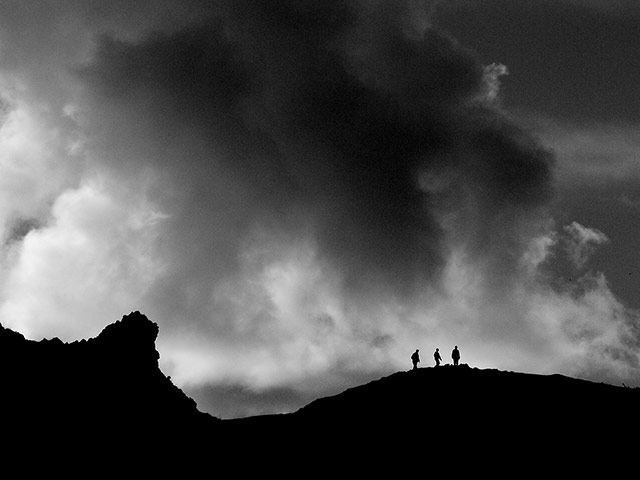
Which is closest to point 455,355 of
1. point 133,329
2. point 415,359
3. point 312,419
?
point 415,359

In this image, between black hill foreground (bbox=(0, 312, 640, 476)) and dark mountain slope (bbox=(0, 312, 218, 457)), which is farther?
dark mountain slope (bbox=(0, 312, 218, 457))

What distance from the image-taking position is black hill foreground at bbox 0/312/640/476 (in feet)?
194

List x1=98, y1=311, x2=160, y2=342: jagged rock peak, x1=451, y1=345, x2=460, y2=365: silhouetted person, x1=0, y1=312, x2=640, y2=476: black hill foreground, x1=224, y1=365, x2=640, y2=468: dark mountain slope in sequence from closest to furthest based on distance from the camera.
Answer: x1=224, y1=365, x2=640, y2=468: dark mountain slope < x1=0, y1=312, x2=640, y2=476: black hill foreground < x1=451, y1=345, x2=460, y2=365: silhouetted person < x1=98, y1=311, x2=160, y2=342: jagged rock peak

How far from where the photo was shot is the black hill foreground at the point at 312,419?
2323 inches

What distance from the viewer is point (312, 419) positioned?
226ft

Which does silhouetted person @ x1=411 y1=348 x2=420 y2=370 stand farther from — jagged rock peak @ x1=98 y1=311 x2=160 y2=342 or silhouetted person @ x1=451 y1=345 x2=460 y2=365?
jagged rock peak @ x1=98 y1=311 x2=160 y2=342

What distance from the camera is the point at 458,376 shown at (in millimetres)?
66875

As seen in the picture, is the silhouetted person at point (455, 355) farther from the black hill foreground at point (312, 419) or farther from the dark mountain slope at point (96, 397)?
the dark mountain slope at point (96, 397)

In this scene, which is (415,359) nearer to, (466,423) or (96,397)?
(466,423)

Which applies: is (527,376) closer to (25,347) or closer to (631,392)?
(631,392)

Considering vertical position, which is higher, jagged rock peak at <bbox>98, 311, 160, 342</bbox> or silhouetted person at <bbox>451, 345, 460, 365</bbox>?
jagged rock peak at <bbox>98, 311, 160, 342</bbox>

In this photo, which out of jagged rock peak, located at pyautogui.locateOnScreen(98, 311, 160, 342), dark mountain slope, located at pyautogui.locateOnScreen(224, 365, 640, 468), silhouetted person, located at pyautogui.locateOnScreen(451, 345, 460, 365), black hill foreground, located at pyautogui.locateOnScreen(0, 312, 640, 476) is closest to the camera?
dark mountain slope, located at pyautogui.locateOnScreen(224, 365, 640, 468)

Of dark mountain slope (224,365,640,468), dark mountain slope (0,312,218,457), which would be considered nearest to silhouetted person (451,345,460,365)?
dark mountain slope (224,365,640,468)

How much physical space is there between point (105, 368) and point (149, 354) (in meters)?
5.24
